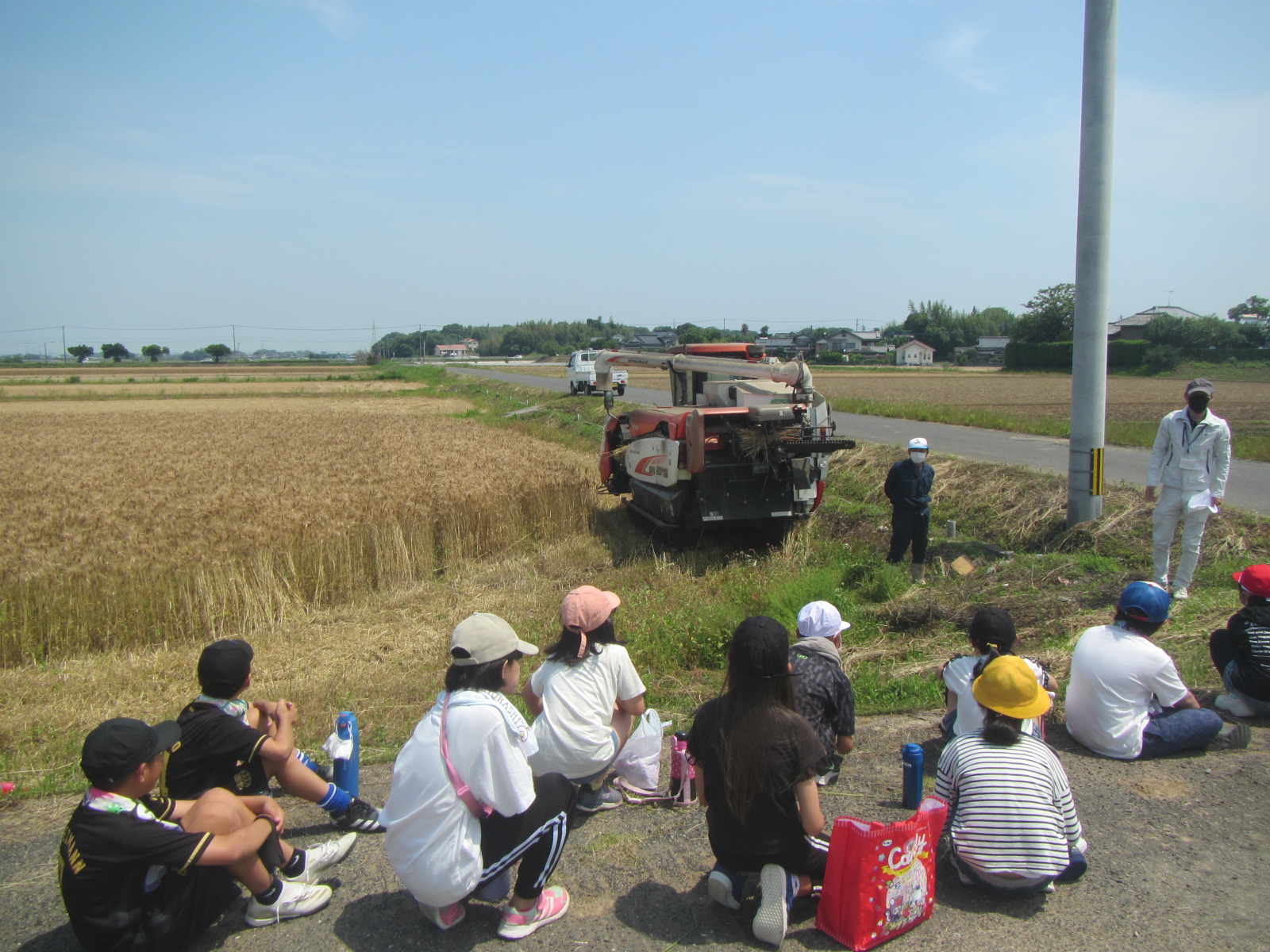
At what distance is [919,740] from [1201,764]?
140 cm

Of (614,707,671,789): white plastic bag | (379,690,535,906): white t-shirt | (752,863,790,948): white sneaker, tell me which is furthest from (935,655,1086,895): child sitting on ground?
(379,690,535,906): white t-shirt

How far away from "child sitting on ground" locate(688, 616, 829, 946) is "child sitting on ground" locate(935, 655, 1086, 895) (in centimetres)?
66

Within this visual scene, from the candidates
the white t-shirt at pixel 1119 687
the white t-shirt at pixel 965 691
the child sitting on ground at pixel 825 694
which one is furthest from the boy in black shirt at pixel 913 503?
the child sitting on ground at pixel 825 694

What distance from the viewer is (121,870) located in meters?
2.98

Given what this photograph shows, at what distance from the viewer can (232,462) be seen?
17078mm

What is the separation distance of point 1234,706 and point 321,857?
5.03 meters

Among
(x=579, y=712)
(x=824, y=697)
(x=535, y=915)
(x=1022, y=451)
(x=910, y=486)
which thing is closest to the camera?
(x=535, y=915)

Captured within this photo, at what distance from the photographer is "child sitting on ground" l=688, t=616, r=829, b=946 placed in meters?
3.15

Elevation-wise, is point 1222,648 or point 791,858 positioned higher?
point 1222,648

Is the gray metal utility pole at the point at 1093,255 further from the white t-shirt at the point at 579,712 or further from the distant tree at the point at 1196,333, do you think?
the distant tree at the point at 1196,333

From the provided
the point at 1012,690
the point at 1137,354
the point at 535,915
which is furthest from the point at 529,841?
the point at 1137,354

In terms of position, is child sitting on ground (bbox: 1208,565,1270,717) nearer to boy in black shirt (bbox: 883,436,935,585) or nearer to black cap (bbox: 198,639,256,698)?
boy in black shirt (bbox: 883,436,935,585)

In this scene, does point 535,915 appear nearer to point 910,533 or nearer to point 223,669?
point 223,669

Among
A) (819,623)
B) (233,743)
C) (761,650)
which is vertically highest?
(761,650)
